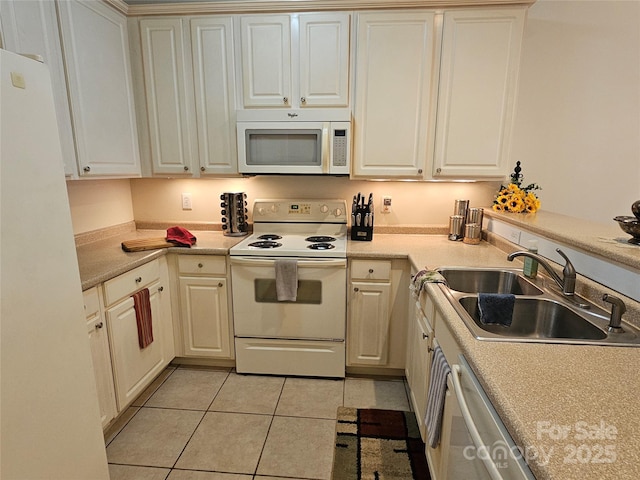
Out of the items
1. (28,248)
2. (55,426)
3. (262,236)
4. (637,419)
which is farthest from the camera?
(262,236)

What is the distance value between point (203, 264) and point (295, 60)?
1.46m

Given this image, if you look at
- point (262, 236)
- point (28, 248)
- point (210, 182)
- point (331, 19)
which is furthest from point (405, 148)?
point (28, 248)

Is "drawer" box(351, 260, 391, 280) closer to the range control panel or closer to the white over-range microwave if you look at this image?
the range control panel

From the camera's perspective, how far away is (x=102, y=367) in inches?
69.4

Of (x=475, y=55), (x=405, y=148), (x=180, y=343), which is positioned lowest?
(x=180, y=343)

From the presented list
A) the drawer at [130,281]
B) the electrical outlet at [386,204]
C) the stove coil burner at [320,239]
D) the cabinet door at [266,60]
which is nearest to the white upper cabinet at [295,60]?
the cabinet door at [266,60]

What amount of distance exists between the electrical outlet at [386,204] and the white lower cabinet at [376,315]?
62 cm

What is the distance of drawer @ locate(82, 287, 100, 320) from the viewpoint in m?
1.64

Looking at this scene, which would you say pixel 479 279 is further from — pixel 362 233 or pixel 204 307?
pixel 204 307

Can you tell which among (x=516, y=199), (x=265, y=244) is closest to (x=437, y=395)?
(x=265, y=244)

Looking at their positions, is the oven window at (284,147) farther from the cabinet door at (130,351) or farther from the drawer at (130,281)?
the cabinet door at (130,351)

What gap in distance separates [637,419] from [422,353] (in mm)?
1065

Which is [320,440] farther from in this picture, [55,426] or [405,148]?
[405,148]

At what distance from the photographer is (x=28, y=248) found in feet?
3.45
